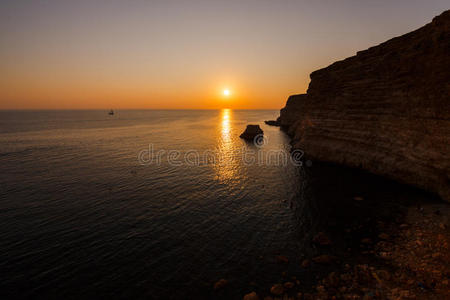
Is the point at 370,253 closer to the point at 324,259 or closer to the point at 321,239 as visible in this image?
the point at 321,239

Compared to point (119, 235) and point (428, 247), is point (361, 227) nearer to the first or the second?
point (428, 247)

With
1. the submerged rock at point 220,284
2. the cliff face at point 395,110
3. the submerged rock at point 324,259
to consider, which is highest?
the cliff face at point 395,110

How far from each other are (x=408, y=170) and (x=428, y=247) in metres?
13.1

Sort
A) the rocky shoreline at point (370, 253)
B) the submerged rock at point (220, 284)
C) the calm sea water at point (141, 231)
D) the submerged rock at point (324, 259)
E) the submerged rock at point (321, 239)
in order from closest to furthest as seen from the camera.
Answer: the rocky shoreline at point (370, 253)
the submerged rock at point (220, 284)
the calm sea water at point (141, 231)
the submerged rock at point (324, 259)
the submerged rock at point (321, 239)

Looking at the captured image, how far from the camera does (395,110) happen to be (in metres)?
23.7

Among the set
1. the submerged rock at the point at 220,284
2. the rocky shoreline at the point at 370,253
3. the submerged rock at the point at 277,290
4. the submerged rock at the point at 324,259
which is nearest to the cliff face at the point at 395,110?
the rocky shoreline at the point at 370,253

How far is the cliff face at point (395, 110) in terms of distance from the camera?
19036mm

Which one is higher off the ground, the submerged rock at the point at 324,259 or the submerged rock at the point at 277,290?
the submerged rock at the point at 324,259

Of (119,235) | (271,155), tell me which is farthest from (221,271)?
(271,155)

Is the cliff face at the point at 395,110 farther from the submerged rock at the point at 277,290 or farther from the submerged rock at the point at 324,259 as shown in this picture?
the submerged rock at the point at 277,290

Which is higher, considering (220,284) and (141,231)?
(220,284)

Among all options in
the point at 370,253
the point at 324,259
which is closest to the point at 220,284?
the point at 324,259

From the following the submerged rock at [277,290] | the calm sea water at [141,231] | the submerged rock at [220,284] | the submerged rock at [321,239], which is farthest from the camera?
the submerged rock at [321,239]

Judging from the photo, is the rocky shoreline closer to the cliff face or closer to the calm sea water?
the calm sea water
